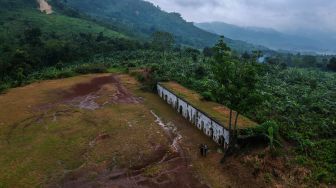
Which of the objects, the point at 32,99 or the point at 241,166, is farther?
the point at 32,99

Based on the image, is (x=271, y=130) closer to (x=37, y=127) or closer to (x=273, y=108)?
(x=273, y=108)

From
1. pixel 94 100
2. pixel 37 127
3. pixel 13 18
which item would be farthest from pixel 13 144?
pixel 13 18

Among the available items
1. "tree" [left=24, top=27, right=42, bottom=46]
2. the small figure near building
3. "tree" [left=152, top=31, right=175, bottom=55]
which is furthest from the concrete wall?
"tree" [left=24, top=27, right=42, bottom=46]

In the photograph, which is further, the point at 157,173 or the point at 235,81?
the point at 157,173

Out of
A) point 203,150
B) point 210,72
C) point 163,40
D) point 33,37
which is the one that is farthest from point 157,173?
point 33,37

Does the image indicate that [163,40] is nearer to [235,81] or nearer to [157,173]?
[235,81]

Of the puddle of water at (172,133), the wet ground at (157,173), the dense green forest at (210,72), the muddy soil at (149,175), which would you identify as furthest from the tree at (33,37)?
the muddy soil at (149,175)
